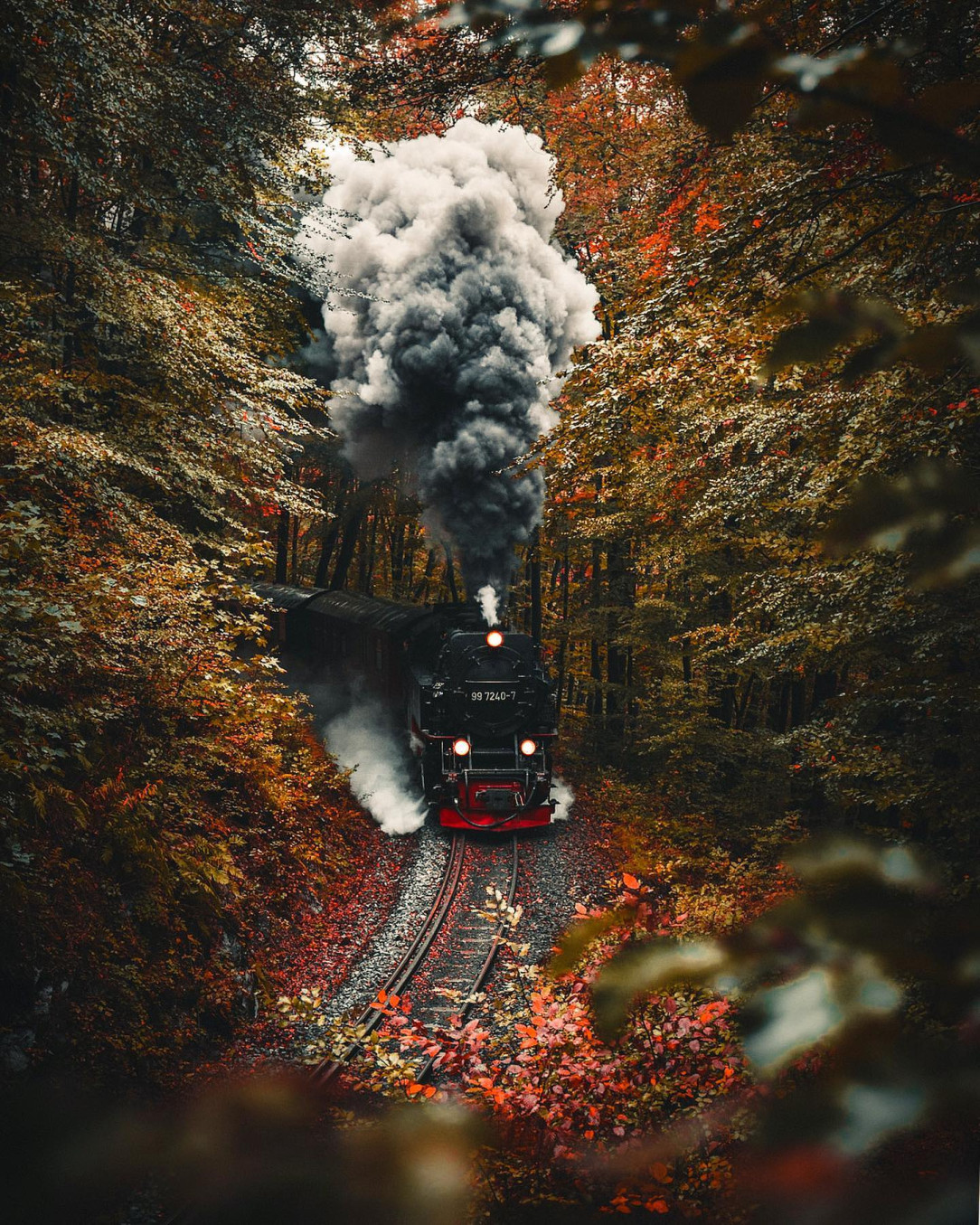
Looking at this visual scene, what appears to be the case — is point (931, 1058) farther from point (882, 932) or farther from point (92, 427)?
point (92, 427)

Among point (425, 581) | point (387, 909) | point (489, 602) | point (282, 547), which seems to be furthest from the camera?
point (425, 581)

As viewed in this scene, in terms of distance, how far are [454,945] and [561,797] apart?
6.05 meters

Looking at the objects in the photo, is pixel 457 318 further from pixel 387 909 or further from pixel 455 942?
pixel 455 942

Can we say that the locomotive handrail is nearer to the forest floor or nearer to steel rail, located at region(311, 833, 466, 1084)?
steel rail, located at region(311, 833, 466, 1084)

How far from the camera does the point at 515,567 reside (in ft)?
49.3

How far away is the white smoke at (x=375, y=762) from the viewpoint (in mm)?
13172

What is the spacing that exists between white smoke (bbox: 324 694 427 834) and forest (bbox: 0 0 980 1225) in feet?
2.87

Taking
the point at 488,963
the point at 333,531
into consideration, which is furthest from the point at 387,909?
the point at 333,531

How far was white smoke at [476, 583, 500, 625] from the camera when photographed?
46.5ft

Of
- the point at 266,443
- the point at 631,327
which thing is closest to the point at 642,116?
the point at 266,443

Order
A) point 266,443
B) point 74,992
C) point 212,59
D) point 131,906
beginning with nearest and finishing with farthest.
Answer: point 74,992, point 131,906, point 212,59, point 266,443

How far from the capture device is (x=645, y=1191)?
3.80 metres

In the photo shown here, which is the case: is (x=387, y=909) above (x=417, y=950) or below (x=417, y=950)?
above

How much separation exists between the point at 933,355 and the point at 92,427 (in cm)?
936
